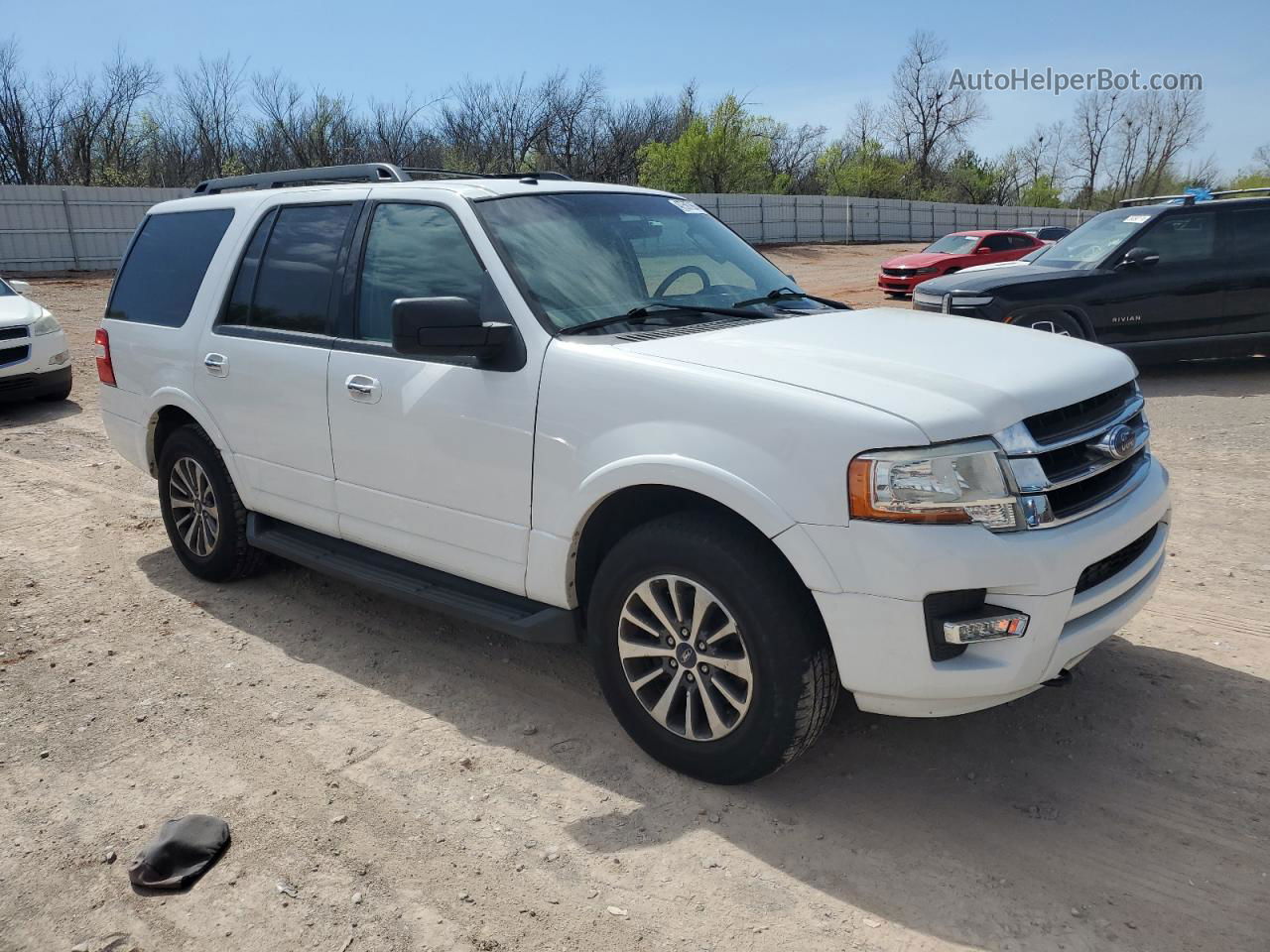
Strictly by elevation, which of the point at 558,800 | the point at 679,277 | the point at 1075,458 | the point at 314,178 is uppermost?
the point at 314,178

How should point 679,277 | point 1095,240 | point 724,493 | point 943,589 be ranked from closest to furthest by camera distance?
point 943,589 → point 724,493 → point 679,277 → point 1095,240

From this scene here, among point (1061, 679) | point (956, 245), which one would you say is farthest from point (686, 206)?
point (956, 245)

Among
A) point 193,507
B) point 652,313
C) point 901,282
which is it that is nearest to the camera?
point 652,313

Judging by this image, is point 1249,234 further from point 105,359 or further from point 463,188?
point 105,359

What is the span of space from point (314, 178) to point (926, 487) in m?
3.58

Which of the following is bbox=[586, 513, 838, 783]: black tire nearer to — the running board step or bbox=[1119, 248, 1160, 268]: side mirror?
the running board step

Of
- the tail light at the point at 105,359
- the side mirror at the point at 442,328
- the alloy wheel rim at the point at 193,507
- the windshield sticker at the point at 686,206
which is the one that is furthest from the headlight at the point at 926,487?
the tail light at the point at 105,359

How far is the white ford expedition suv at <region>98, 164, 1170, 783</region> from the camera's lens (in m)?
2.90

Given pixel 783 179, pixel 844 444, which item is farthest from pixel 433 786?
pixel 783 179

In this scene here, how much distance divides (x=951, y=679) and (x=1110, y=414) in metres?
1.18

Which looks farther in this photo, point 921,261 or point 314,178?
point 921,261

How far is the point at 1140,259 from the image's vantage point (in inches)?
411

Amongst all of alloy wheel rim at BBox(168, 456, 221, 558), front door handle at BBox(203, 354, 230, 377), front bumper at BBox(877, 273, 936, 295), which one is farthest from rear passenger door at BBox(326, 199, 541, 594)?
front bumper at BBox(877, 273, 936, 295)

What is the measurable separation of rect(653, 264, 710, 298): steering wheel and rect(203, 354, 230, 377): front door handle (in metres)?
2.20
